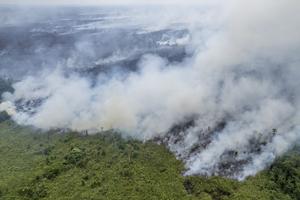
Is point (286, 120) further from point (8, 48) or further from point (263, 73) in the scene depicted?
point (8, 48)

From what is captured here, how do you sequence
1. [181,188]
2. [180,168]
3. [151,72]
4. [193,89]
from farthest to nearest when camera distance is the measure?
[151,72] < [193,89] < [180,168] < [181,188]

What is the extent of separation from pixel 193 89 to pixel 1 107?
50965mm

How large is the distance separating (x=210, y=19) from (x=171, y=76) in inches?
1119

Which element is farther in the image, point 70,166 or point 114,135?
point 114,135

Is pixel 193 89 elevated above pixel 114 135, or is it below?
above

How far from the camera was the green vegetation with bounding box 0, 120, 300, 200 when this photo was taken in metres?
53.1

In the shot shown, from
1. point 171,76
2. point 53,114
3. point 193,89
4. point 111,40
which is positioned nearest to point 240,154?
point 193,89

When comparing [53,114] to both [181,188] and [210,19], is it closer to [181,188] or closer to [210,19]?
[181,188]

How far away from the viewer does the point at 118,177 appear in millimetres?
56906

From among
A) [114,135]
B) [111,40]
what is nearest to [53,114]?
[114,135]

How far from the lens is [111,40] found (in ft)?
576

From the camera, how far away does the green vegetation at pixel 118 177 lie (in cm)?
5312

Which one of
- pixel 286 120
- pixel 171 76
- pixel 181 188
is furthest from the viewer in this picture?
pixel 171 76

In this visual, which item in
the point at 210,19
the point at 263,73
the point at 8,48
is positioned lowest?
the point at 8,48
